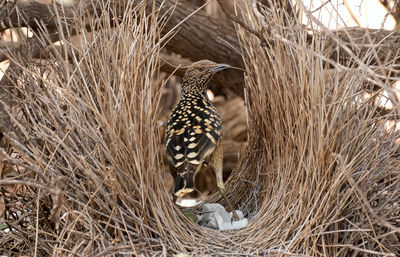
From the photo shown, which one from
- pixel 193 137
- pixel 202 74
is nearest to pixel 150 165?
pixel 193 137

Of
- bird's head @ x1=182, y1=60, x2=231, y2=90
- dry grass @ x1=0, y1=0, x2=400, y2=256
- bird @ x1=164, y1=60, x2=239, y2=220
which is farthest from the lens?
bird's head @ x1=182, y1=60, x2=231, y2=90

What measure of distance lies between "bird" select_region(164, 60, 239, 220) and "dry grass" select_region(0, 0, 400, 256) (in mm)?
244

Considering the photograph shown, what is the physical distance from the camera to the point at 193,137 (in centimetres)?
286

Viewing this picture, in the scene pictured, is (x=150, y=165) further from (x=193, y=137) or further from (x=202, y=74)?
(x=202, y=74)

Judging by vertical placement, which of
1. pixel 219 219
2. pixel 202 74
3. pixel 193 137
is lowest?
pixel 219 219

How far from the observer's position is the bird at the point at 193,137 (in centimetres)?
279

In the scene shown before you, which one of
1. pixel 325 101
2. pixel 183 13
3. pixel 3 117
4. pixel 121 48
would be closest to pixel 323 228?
pixel 325 101

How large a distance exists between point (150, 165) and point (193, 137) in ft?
1.66

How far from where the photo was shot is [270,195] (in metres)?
2.85

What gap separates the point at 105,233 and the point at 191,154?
62 centimetres

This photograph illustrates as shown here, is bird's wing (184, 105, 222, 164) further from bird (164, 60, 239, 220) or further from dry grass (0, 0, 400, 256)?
dry grass (0, 0, 400, 256)

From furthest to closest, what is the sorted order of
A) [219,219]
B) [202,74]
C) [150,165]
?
[202,74] → [219,219] → [150,165]

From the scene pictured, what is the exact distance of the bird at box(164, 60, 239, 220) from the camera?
2787 mm

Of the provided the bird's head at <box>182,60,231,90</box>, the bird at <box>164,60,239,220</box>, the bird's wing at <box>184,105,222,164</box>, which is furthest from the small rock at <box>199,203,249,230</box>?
the bird's head at <box>182,60,231,90</box>
